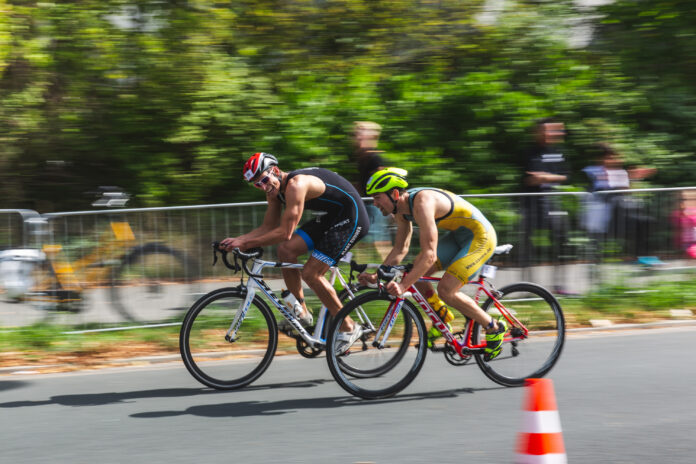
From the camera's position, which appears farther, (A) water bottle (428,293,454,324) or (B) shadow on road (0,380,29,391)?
(B) shadow on road (0,380,29,391)

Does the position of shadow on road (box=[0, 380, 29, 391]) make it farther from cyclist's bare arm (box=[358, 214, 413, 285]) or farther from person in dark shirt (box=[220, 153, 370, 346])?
cyclist's bare arm (box=[358, 214, 413, 285])

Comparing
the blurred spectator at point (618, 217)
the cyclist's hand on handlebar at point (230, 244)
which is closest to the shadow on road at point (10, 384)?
the cyclist's hand on handlebar at point (230, 244)

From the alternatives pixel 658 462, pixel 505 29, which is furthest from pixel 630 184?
pixel 658 462

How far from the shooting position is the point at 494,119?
1050 centimetres

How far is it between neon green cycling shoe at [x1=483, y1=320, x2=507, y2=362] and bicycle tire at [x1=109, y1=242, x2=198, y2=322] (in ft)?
10.5

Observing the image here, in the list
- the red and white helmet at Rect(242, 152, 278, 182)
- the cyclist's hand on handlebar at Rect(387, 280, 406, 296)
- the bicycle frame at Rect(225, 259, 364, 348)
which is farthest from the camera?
the bicycle frame at Rect(225, 259, 364, 348)

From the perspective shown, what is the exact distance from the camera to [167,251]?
7.86 meters

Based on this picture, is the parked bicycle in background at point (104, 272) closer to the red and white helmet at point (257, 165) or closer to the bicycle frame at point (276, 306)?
the bicycle frame at point (276, 306)

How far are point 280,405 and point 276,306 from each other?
86 cm

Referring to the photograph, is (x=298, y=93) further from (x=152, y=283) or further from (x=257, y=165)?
(x=257, y=165)

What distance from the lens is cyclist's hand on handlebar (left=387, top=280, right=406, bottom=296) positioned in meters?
5.74

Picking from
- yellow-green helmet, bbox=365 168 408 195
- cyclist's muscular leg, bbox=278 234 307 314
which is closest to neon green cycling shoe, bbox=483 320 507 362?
yellow-green helmet, bbox=365 168 408 195

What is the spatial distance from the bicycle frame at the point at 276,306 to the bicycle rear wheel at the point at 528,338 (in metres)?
1.22

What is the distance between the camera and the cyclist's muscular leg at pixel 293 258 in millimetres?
6367
